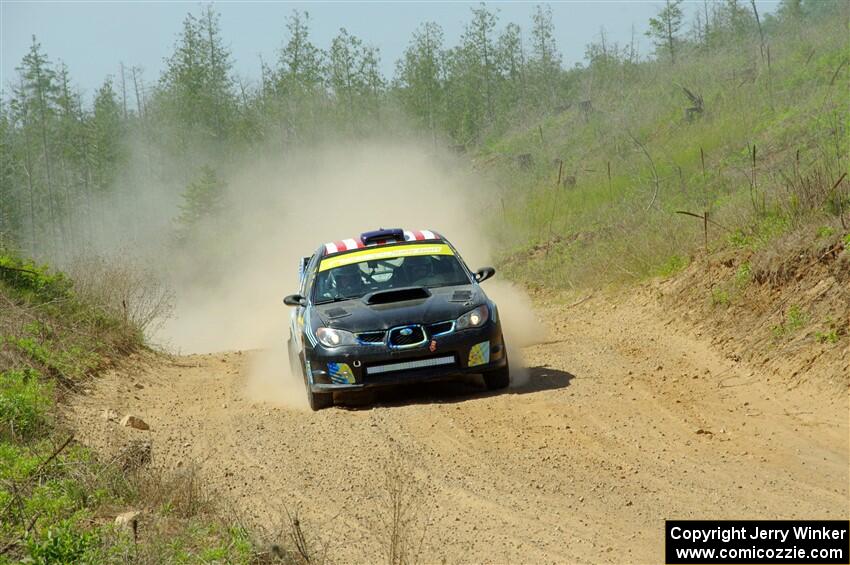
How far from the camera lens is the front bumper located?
1063 centimetres

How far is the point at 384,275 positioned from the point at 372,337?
1622 mm

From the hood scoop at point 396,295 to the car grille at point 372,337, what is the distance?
67 centimetres

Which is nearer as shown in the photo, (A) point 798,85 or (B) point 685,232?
(B) point 685,232

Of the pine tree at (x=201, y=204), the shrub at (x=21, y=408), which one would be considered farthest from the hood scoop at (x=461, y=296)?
the pine tree at (x=201, y=204)

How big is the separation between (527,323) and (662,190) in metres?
8.92

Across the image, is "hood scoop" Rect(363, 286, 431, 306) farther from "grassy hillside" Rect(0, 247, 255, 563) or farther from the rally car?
"grassy hillside" Rect(0, 247, 255, 563)

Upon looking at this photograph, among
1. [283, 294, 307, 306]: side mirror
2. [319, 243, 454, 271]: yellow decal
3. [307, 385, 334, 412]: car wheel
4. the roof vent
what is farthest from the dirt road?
the roof vent

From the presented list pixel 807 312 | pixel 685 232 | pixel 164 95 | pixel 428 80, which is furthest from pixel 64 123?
pixel 807 312

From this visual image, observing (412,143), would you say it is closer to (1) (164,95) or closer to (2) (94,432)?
(1) (164,95)

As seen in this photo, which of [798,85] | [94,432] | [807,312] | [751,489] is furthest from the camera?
[798,85]

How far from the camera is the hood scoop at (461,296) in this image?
11.2 m

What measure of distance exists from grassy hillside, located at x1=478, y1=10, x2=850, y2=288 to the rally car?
16.0 feet

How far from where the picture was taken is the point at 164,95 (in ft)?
252

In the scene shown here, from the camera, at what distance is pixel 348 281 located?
12.1 meters
